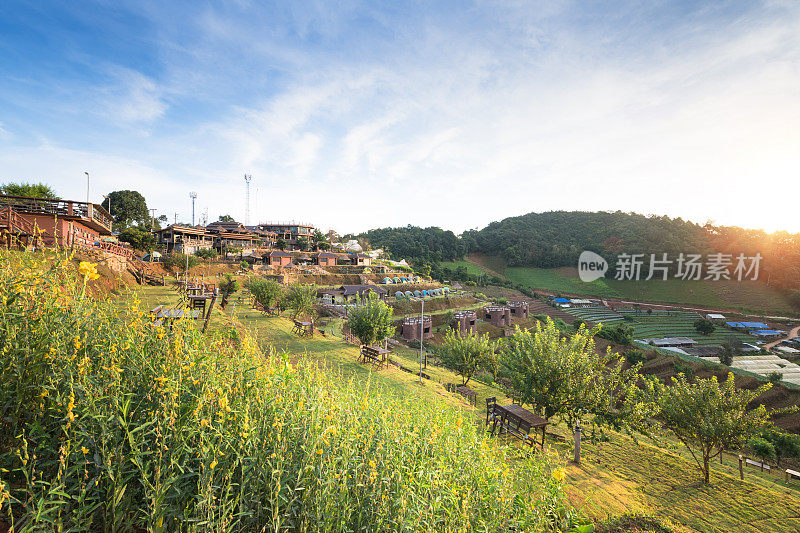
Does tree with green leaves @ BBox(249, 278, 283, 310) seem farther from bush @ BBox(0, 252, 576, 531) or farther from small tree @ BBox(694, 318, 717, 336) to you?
small tree @ BBox(694, 318, 717, 336)

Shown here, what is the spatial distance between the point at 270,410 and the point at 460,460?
245cm

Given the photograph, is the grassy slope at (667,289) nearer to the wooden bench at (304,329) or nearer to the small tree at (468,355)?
the small tree at (468,355)

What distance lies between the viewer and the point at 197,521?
2.32 metres

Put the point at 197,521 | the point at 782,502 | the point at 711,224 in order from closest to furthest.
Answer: the point at 197,521 < the point at 782,502 < the point at 711,224

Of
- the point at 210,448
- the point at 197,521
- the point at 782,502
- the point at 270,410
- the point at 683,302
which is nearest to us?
the point at 197,521

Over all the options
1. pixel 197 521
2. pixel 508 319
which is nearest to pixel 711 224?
pixel 508 319

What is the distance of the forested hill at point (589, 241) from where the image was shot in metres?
74.7

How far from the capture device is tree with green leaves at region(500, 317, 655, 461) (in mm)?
9328

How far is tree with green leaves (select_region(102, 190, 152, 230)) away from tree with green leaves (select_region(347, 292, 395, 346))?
62038 mm

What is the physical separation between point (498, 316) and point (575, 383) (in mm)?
39212

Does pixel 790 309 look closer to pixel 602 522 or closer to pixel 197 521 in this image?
pixel 602 522

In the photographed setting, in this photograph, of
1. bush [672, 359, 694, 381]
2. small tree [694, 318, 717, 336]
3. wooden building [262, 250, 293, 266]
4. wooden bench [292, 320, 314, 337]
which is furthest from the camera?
small tree [694, 318, 717, 336]

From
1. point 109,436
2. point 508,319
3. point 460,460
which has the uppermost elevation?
point 109,436

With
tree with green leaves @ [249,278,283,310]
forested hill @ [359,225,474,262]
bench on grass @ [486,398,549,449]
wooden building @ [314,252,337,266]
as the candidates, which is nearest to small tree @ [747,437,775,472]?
bench on grass @ [486,398,549,449]
